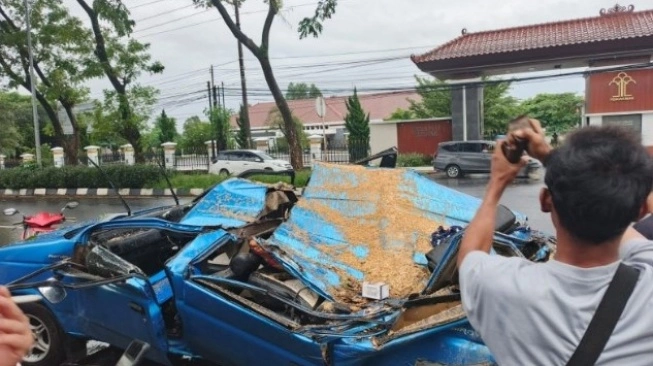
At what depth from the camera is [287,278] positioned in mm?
3090

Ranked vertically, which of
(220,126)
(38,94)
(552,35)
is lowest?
(220,126)

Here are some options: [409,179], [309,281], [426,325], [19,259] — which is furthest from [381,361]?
[19,259]

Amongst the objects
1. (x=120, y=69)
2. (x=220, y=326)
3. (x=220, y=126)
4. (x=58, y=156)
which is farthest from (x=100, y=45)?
(x=220, y=326)

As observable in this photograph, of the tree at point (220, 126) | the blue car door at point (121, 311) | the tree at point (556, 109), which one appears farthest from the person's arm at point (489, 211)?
the tree at point (556, 109)

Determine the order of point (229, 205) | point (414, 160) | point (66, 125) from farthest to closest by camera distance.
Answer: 1. point (414, 160)
2. point (66, 125)
3. point (229, 205)

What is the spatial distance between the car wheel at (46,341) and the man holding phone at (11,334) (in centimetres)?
294

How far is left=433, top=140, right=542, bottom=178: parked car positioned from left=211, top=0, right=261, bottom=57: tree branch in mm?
7693

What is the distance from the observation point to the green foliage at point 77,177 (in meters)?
17.7

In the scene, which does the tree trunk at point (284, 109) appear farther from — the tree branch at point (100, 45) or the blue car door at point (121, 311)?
the blue car door at point (121, 311)

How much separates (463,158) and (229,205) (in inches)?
639

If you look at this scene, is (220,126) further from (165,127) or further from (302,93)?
(302,93)

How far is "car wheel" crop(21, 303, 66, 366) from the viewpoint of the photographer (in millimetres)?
3742

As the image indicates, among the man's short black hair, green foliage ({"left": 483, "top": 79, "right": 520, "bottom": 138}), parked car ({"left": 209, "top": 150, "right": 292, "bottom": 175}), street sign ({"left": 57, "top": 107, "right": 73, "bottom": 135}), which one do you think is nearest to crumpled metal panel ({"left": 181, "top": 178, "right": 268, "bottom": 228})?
the man's short black hair

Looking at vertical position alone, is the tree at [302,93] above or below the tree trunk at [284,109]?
above
